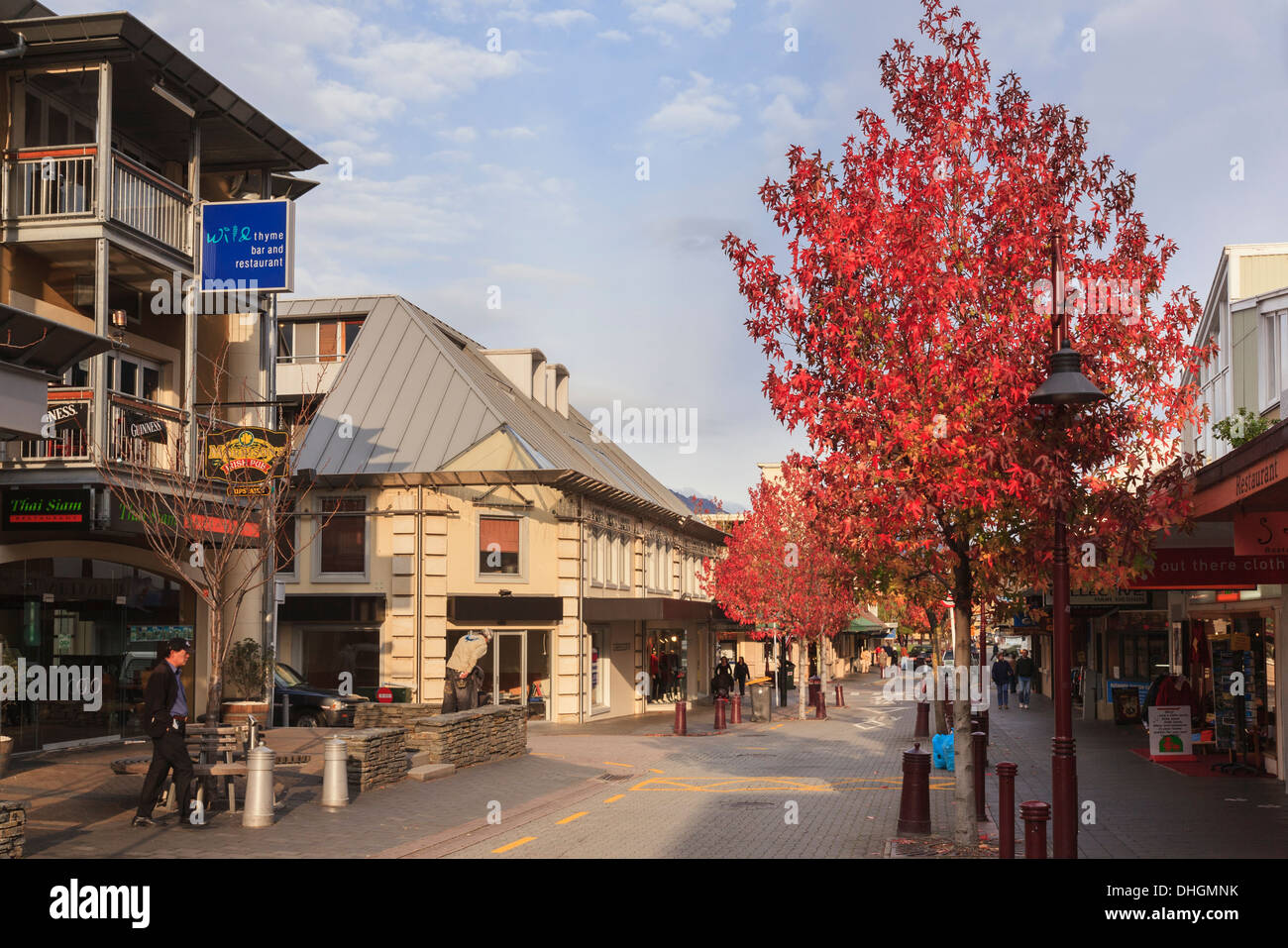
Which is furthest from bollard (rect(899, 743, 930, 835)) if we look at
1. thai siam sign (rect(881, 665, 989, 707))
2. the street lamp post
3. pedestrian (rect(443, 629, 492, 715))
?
pedestrian (rect(443, 629, 492, 715))

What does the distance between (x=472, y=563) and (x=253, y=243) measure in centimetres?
1484

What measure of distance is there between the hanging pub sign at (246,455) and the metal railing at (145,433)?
53 cm

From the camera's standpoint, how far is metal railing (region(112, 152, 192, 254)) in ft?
65.1

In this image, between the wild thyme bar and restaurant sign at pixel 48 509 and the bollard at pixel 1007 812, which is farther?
the wild thyme bar and restaurant sign at pixel 48 509

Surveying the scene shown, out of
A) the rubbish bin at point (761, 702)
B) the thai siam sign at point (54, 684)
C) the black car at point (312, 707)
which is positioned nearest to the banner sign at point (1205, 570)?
the thai siam sign at point (54, 684)

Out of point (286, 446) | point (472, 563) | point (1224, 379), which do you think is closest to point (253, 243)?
point (286, 446)

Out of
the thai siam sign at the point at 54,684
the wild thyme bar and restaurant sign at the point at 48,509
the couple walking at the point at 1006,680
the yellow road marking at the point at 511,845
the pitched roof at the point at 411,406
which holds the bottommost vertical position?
the couple walking at the point at 1006,680

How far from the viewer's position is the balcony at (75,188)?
19094mm

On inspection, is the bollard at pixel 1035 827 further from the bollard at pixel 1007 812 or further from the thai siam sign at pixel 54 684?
the thai siam sign at pixel 54 684

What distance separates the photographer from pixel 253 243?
2150 centimetres

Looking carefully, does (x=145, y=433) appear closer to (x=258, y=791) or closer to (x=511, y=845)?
(x=258, y=791)

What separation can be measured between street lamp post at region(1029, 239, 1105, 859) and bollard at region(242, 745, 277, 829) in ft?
27.1

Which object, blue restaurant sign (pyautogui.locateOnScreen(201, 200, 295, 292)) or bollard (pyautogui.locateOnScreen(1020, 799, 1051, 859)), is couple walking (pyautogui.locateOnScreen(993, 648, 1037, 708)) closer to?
blue restaurant sign (pyautogui.locateOnScreen(201, 200, 295, 292))

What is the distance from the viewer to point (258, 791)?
46.7ft
